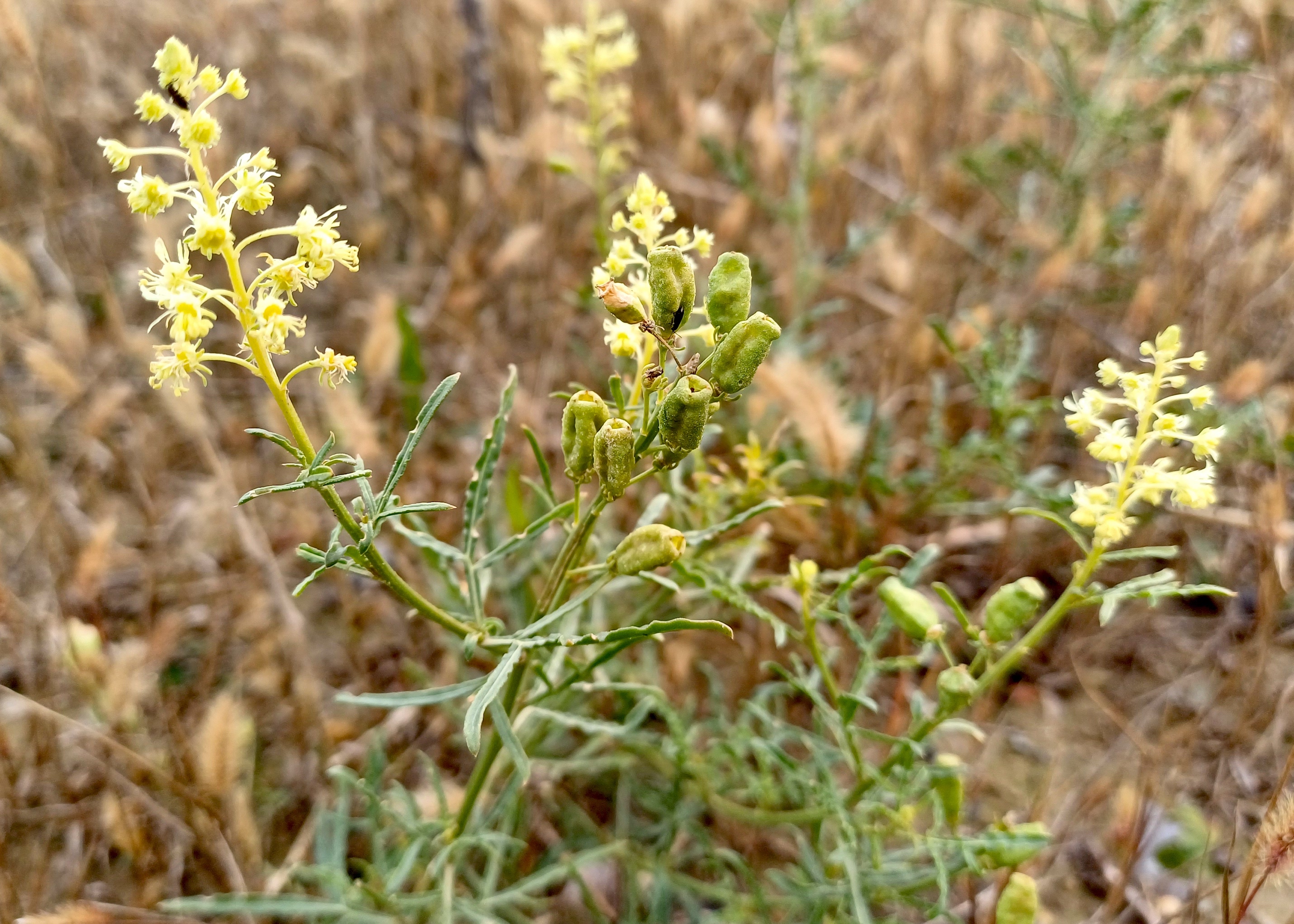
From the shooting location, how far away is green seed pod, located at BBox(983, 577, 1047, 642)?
4.40 ft

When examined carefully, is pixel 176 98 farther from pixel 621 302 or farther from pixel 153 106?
pixel 621 302

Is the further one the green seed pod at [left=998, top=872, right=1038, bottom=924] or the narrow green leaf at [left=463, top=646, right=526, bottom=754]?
the green seed pod at [left=998, top=872, right=1038, bottom=924]

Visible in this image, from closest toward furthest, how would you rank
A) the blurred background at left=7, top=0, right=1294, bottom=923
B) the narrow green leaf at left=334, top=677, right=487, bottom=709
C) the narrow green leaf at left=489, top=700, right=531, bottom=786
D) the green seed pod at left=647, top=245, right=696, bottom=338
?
the green seed pod at left=647, top=245, right=696, bottom=338, the narrow green leaf at left=489, top=700, right=531, bottom=786, the narrow green leaf at left=334, top=677, right=487, bottom=709, the blurred background at left=7, top=0, right=1294, bottom=923

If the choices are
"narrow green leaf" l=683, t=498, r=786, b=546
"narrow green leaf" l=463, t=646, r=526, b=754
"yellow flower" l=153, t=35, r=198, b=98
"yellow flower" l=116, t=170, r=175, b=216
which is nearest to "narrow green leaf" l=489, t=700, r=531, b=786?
"narrow green leaf" l=463, t=646, r=526, b=754

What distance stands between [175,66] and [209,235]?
7.8 inches

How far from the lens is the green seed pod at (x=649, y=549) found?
1145mm

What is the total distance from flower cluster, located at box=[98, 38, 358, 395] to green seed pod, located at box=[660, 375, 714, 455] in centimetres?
36

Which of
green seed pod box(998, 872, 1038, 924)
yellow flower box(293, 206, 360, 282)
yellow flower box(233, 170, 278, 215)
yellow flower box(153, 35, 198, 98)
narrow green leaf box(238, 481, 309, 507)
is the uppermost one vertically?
yellow flower box(153, 35, 198, 98)

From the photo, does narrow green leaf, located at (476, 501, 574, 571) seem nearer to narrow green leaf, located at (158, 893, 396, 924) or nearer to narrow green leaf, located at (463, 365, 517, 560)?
narrow green leaf, located at (463, 365, 517, 560)

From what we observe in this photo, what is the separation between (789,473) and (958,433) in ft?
2.60

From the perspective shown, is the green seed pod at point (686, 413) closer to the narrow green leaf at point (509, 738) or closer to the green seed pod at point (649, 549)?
the green seed pod at point (649, 549)

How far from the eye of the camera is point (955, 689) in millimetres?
1352

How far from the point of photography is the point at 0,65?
146 inches

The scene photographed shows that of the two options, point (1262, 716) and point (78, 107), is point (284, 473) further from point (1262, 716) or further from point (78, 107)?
point (1262, 716)
